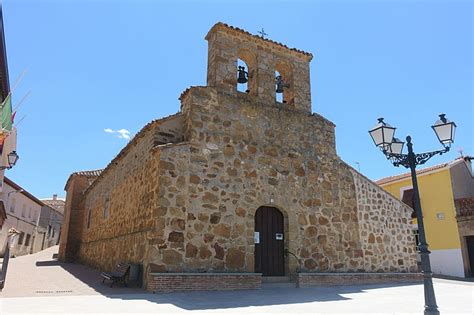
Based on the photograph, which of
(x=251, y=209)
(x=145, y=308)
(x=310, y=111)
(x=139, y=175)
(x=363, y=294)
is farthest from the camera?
(x=310, y=111)

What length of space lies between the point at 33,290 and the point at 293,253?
6.51 metres

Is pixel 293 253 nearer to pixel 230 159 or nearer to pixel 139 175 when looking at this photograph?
pixel 230 159

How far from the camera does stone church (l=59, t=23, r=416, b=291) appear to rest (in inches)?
363

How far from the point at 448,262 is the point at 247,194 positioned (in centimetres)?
1465

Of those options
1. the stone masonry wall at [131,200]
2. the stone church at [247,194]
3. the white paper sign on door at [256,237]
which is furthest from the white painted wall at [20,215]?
the white paper sign on door at [256,237]

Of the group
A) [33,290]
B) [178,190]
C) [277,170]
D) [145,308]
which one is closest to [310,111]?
[277,170]

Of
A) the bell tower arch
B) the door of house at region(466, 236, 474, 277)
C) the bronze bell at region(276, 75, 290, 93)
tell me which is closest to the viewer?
the bell tower arch

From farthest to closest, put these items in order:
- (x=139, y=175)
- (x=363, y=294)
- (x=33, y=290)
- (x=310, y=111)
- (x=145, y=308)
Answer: (x=310, y=111) < (x=139, y=175) < (x=363, y=294) < (x=33, y=290) < (x=145, y=308)

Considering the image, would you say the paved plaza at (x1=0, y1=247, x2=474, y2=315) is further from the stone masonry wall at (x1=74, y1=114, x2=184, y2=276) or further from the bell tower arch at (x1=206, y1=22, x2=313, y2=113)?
the bell tower arch at (x1=206, y1=22, x2=313, y2=113)

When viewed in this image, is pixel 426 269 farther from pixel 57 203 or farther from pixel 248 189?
pixel 57 203

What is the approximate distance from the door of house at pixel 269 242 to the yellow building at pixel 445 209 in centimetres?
1303

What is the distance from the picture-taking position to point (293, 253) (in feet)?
34.8

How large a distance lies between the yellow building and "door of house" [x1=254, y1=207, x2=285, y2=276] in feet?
42.7


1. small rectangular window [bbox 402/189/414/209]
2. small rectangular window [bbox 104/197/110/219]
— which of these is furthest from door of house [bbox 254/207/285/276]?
Answer: small rectangular window [bbox 402/189/414/209]
